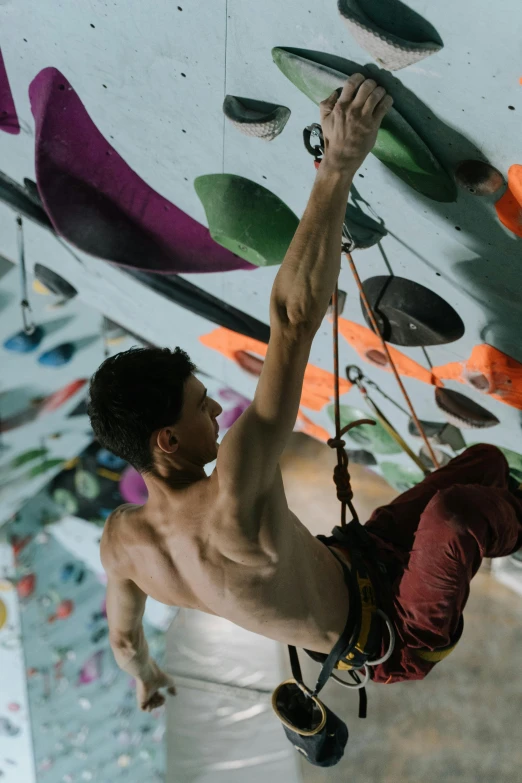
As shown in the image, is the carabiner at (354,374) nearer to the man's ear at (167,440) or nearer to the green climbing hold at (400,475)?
the green climbing hold at (400,475)

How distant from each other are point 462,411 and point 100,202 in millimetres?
959

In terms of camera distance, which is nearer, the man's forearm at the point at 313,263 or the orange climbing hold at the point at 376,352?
the man's forearm at the point at 313,263

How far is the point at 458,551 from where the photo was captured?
1.26m

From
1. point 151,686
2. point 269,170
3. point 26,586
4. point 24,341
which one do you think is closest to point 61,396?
point 24,341

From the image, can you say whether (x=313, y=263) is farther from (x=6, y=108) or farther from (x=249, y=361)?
(x=249, y=361)

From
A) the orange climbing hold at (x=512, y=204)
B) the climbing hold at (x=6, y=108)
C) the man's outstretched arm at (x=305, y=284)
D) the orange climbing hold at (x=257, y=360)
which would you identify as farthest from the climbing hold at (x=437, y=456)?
the climbing hold at (x=6, y=108)

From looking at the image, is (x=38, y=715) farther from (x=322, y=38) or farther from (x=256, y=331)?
(x=322, y=38)

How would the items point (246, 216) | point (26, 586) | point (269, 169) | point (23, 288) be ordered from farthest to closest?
1. point (26, 586)
2. point (23, 288)
3. point (246, 216)
4. point (269, 169)

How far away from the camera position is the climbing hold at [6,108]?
1.46m

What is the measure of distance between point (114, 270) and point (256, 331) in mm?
395

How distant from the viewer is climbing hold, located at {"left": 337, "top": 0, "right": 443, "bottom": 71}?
97 centimetres

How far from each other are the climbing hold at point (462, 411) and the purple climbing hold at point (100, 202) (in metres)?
0.55

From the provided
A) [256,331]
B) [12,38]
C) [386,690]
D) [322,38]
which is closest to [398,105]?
[322,38]

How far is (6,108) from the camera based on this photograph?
153 cm
